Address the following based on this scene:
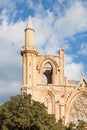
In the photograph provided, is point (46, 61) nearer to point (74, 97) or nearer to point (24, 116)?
point (74, 97)

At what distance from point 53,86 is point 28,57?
21.1ft

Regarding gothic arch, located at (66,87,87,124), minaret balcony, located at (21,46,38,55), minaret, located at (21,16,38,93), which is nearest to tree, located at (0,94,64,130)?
minaret, located at (21,16,38,93)

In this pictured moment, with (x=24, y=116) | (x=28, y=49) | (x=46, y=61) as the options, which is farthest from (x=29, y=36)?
(x=24, y=116)

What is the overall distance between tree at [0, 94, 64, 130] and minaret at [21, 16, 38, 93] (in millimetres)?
17024

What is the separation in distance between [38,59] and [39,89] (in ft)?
18.3

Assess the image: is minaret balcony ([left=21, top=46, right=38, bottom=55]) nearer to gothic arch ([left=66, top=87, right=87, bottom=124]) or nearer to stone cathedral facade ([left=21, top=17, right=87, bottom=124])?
stone cathedral facade ([left=21, top=17, right=87, bottom=124])

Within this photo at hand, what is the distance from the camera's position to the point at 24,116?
146 feet

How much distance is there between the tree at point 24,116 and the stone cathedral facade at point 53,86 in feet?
56.4

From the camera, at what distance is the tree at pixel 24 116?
44.2 m

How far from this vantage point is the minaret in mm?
64375

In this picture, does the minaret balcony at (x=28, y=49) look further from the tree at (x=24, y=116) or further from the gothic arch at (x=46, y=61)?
the tree at (x=24, y=116)

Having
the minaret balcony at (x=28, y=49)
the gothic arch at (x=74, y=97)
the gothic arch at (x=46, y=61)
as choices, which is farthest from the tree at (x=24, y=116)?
the gothic arch at (x=46, y=61)

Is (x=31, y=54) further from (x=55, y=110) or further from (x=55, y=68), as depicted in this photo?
(x=55, y=110)

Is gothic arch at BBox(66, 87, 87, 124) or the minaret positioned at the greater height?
the minaret
